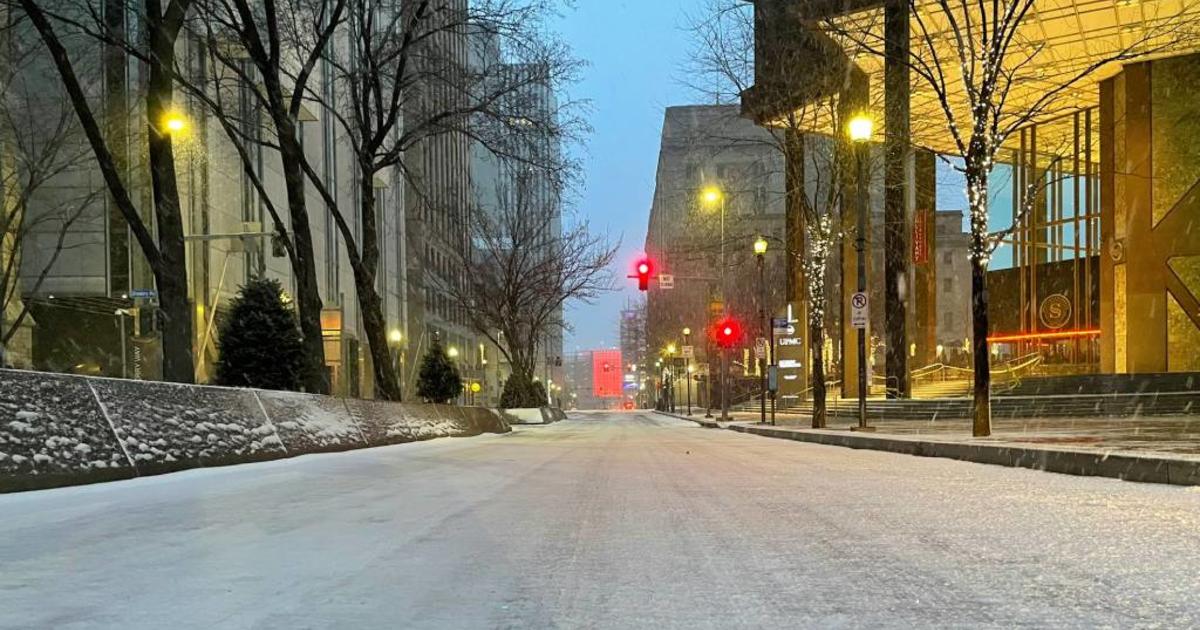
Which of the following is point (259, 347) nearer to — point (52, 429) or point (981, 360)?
point (52, 429)

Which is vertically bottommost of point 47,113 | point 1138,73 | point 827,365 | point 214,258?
point 827,365

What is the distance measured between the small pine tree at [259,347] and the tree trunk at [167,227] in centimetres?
610

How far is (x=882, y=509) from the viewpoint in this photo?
5043 millimetres

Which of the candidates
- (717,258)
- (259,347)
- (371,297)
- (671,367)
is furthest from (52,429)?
(671,367)

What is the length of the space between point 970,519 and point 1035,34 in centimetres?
3178

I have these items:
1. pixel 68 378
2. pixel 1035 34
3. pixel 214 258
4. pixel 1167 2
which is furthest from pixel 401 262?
pixel 68 378

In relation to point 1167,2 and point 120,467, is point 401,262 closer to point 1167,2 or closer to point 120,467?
point 1167,2

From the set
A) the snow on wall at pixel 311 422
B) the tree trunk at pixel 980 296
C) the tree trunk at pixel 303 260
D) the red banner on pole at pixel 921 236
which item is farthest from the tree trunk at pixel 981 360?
the red banner on pole at pixel 921 236

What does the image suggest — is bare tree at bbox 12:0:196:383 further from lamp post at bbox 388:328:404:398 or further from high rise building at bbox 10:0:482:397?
lamp post at bbox 388:328:404:398

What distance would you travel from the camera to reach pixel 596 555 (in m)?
3.64

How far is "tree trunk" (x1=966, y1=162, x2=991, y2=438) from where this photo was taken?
1236 centimetres

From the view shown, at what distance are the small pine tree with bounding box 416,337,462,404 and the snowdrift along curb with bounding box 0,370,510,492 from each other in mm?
28159

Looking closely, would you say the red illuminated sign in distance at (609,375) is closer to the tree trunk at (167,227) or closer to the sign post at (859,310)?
the sign post at (859,310)

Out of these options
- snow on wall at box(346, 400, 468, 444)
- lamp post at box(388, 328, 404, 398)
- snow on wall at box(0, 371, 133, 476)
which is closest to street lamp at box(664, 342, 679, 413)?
lamp post at box(388, 328, 404, 398)
